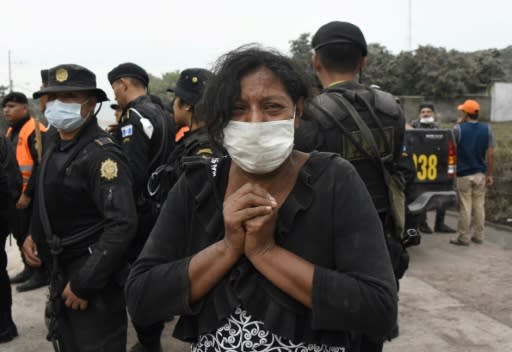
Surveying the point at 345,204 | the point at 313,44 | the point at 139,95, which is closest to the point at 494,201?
the point at 139,95

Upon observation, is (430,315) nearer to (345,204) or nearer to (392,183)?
(392,183)

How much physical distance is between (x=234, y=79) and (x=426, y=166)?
21.1 ft

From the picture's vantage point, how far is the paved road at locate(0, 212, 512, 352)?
4.45m

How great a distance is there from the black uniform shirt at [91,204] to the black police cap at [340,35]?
1.25 meters

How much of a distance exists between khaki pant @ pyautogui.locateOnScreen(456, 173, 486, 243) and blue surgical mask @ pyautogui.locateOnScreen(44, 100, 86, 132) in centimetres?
589

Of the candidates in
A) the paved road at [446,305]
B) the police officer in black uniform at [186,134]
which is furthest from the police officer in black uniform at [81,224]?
the paved road at [446,305]

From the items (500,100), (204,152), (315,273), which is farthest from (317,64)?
(500,100)

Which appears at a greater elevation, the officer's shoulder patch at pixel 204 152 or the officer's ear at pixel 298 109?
the officer's ear at pixel 298 109

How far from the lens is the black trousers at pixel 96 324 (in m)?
2.88

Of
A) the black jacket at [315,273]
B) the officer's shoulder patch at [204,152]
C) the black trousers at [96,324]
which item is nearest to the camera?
the black jacket at [315,273]

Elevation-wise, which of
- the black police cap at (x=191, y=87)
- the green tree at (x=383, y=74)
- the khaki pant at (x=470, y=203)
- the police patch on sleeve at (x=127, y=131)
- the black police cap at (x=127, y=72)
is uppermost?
the green tree at (x=383, y=74)

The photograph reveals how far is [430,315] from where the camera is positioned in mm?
5004

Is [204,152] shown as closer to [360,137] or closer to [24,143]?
[360,137]

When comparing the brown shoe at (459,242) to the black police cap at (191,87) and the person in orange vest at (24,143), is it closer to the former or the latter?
the black police cap at (191,87)
